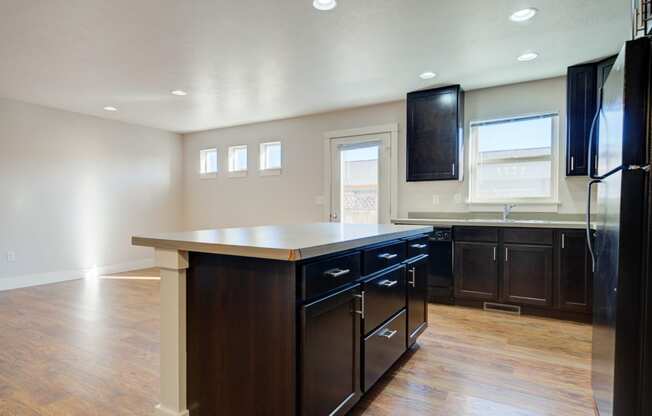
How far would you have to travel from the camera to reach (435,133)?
4.21 m

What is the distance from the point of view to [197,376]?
64.3 inches

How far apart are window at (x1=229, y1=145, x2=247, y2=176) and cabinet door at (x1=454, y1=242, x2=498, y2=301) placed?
3.92 m

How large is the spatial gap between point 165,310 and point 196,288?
0.21m

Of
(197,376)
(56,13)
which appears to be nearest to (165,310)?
(197,376)

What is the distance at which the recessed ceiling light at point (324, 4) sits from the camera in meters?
2.40

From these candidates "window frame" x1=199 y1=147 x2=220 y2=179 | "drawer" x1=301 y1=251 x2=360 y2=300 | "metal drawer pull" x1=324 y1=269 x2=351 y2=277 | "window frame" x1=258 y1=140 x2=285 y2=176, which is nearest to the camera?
"drawer" x1=301 y1=251 x2=360 y2=300

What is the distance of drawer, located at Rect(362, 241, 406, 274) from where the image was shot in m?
1.85

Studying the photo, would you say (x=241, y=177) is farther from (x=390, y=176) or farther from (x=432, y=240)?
(x=432, y=240)

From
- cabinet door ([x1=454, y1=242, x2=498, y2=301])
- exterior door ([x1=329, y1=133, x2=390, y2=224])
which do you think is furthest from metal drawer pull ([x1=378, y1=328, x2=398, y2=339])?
exterior door ([x1=329, y1=133, x2=390, y2=224])

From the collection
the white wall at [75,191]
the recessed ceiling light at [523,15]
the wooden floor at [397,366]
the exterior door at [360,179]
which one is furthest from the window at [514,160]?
the white wall at [75,191]

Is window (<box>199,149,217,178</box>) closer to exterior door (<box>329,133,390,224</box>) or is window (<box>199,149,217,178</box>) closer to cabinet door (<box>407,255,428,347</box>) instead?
exterior door (<box>329,133,390,224</box>)

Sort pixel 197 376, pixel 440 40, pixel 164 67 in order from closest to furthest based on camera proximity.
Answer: pixel 197 376, pixel 440 40, pixel 164 67

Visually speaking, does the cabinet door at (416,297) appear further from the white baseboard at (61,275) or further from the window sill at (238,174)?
the white baseboard at (61,275)

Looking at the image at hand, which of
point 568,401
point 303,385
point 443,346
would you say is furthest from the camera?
point 443,346
